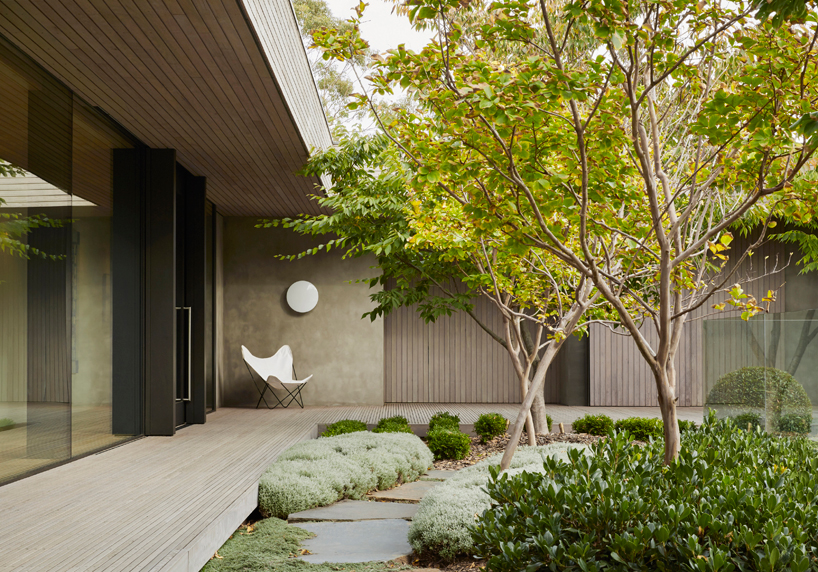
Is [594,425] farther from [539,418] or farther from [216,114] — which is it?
[216,114]

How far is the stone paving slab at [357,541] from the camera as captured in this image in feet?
11.7

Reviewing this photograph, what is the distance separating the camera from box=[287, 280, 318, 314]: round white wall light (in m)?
10.2

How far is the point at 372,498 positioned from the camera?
16.3 ft

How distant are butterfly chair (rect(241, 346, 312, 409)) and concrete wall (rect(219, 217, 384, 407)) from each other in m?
0.30

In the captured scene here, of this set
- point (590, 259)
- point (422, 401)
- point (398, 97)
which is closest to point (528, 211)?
point (590, 259)

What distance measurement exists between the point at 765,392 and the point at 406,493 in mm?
3019

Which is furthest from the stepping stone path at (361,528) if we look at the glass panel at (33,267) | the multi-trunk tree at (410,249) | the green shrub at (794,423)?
the green shrub at (794,423)

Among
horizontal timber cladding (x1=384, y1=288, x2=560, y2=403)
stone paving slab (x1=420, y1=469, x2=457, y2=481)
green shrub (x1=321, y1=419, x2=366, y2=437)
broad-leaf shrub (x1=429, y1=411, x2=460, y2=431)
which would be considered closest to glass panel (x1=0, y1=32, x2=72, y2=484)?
green shrub (x1=321, y1=419, x2=366, y2=437)

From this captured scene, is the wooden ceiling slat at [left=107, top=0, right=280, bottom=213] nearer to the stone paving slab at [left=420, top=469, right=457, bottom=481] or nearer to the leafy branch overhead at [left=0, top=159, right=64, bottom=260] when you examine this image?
the leafy branch overhead at [left=0, top=159, right=64, bottom=260]

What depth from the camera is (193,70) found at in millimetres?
4625

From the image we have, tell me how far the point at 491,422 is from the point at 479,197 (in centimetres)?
458

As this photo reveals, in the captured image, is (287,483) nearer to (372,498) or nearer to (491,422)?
(372,498)

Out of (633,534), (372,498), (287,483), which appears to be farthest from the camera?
(372,498)

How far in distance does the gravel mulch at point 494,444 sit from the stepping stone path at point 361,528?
122cm
